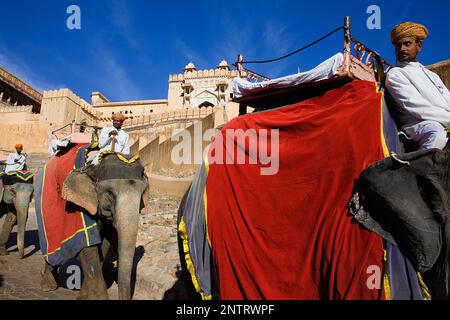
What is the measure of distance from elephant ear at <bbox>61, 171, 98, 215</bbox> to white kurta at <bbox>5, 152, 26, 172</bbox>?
5331mm

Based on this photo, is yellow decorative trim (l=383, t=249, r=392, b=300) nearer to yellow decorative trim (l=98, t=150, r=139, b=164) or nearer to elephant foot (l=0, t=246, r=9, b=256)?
yellow decorative trim (l=98, t=150, r=139, b=164)

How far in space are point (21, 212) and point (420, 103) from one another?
9172 mm

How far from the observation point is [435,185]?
7.35ft

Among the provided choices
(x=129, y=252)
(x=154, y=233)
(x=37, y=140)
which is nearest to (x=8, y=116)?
(x=37, y=140)

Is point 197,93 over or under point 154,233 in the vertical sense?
over

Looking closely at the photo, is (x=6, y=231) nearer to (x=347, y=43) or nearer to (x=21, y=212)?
(x=21, y=212)

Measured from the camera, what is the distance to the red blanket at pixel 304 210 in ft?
8.40

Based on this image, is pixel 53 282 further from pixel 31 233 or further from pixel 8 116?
pixel 8 116

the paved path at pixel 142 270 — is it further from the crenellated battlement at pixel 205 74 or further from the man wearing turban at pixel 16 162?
the crenellated battlement at pixel 205 74

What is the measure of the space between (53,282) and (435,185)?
643 centimetres

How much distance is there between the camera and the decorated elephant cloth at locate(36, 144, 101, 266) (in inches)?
235

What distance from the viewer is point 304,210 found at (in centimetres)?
308

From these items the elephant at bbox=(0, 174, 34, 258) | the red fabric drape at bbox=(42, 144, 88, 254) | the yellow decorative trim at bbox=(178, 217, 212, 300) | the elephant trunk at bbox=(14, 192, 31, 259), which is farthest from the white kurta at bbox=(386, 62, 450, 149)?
the elephant at bbox=(0, 174, 34, 258)

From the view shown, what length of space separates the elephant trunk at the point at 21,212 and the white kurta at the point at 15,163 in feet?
4.32
